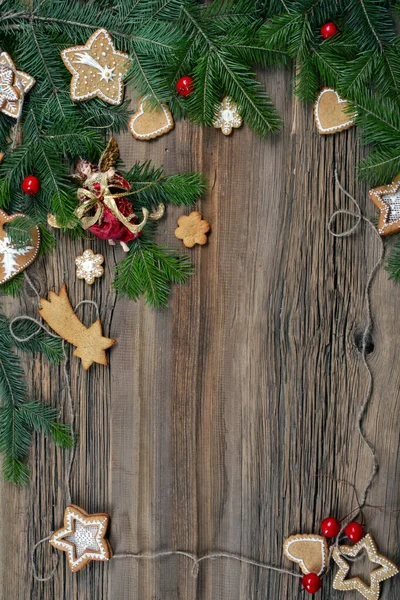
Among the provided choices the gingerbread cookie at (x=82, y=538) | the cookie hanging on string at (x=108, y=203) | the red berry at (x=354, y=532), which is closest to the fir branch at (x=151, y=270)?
the cookie hanging on string at (x=108, y=203)

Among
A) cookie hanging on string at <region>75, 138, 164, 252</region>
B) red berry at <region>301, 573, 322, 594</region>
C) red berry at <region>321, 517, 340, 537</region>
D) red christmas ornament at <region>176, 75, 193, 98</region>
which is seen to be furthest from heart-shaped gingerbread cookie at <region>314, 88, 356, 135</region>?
red berry at <region>301, 573, 322, 594</region>

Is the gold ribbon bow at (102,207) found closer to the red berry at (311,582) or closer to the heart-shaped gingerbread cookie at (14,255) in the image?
the heart-shaped gingerbread cookie at (14,255)

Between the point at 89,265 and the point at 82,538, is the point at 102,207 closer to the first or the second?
the point at 89,265

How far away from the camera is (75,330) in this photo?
1.39 meters

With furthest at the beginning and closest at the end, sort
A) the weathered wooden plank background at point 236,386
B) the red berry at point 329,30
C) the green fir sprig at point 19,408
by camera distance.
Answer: the green fir sprig at point 19,408
the weathered wooden plank background at point 236,386
the red berry at point 329,30

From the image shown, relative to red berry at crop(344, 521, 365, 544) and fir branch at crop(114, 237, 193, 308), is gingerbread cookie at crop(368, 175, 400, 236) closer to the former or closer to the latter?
fir branch at crop(114, 237, 193, 308)

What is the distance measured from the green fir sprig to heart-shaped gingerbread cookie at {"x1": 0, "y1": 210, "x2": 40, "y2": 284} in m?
0.12

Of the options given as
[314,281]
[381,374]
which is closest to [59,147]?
[314,281]

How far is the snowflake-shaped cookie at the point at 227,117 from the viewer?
4.21 feet

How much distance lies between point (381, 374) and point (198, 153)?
24.6 inches

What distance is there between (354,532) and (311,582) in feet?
0.48

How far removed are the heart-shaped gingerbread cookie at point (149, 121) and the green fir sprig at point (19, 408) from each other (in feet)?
1.70

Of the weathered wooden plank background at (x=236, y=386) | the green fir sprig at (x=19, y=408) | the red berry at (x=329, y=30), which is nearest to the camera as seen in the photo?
the red berry at (x=329, y=30)

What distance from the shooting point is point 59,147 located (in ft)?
4.32
